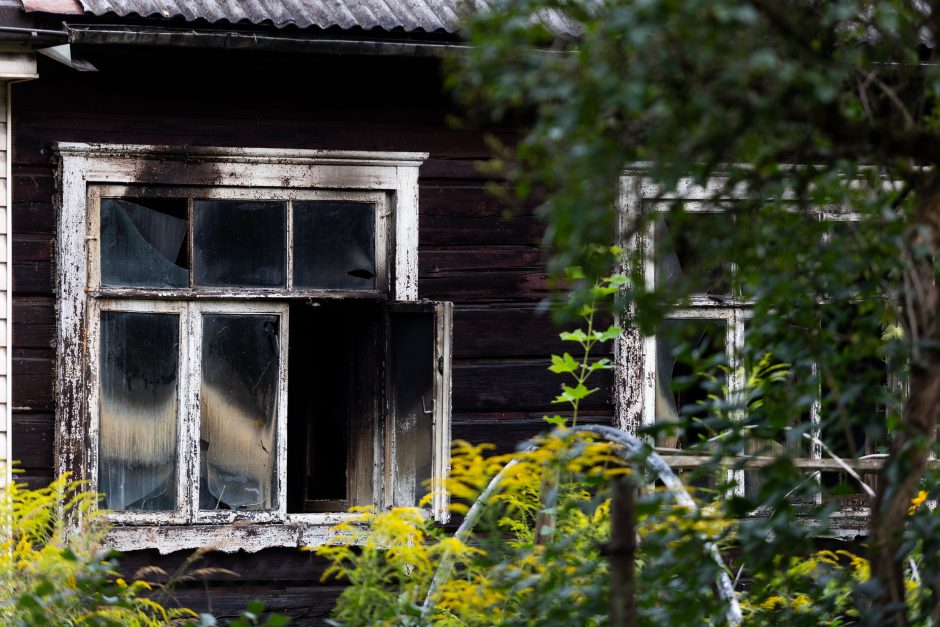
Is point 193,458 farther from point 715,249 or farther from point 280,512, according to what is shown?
point 715,249

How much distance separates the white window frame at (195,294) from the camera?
5.07 metres

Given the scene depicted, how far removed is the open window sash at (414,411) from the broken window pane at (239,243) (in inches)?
21.5

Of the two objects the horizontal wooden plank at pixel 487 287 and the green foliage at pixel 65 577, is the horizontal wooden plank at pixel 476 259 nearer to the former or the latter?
the horizontal wooden plank at pixel 487 287

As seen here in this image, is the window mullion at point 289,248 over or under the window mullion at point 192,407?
over

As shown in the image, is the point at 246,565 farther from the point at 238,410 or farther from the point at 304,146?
the point at 304,146

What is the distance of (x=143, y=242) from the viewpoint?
17.1 feet

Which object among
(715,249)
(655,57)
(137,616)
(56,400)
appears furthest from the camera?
(56,400)

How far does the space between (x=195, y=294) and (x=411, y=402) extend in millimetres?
1005

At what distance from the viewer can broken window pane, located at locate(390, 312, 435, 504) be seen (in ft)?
17.3

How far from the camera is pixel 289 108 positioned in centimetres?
535

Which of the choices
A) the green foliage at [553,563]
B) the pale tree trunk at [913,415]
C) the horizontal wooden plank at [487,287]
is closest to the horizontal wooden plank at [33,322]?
the horizontal wooden plank at [487,287]

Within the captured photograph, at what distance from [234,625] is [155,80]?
3.13m

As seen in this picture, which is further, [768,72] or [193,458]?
[193,458]

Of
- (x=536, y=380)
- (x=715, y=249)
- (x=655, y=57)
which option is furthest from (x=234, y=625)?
(x=536, y=380)
